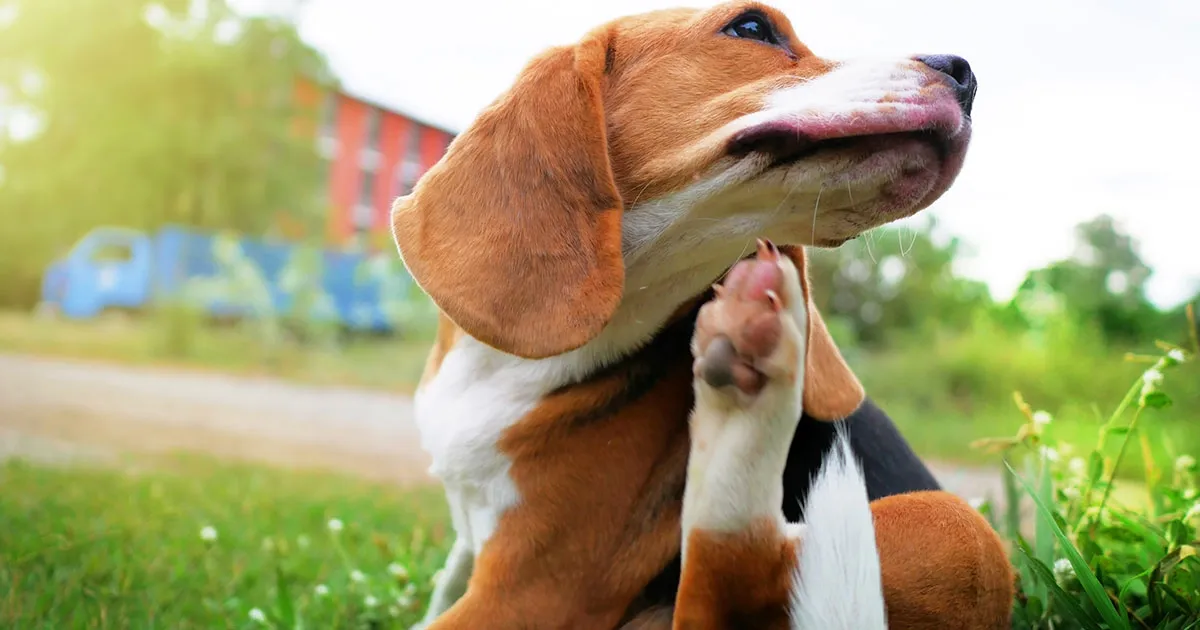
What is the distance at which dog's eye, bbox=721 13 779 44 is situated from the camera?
69.4 inches

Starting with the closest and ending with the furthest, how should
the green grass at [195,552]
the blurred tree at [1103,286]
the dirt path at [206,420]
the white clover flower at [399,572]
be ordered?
the green grass at [195,552]
the white clover flower at [399,572]
the dirt path at [206,420]
the blurred tree at [1103,286]

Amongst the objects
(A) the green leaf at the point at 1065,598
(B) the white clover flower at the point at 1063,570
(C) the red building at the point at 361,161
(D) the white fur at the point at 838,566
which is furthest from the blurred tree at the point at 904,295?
(C) the red building at the point at 361,161

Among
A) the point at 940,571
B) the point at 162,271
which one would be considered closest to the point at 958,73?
the point at 940,571

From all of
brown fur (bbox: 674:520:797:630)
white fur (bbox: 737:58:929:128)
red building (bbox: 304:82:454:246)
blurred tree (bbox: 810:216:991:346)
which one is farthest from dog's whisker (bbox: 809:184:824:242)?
red building (bbox: 304:82:454:246)

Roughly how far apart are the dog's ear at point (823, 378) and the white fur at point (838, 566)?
19cm

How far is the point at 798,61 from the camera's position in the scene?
1.73m

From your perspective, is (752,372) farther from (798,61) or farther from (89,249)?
(89,249)

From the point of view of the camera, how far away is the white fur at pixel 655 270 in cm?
157

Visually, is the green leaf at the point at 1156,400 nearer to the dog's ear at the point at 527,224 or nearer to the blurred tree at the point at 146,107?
the dog's ear at the point at 527,224

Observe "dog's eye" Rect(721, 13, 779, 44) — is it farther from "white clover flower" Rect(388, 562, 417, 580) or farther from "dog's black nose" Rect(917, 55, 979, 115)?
"white clover flower" Rect(388, 562, 417, 580)

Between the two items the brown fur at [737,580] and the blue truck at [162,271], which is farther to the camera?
the blue truck at [162,271]

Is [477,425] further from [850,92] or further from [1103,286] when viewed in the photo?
[1103,286]

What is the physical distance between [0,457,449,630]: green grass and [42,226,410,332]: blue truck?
803cm

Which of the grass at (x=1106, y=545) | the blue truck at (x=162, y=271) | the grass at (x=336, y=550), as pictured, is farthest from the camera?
the blue truck at (x=162, y=271)
